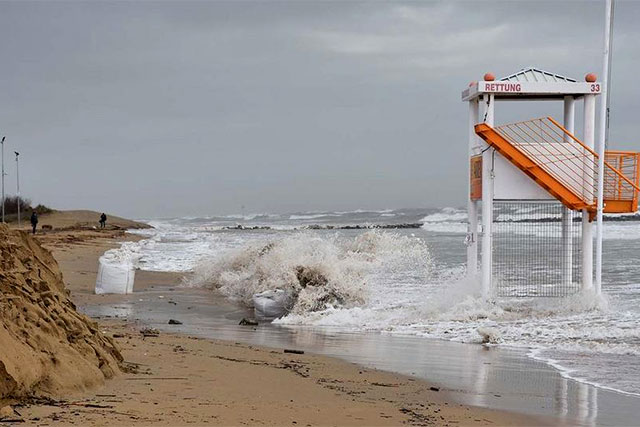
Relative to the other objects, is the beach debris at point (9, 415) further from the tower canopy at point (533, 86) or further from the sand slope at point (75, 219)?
the sand slope at point (75, 219)

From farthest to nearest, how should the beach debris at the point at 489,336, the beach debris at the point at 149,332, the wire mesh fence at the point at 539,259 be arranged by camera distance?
1. the wire mesh fence at the point at 539,259
2. the beach debris at the point at 489,336
3. the beach debris at the point at 149,332

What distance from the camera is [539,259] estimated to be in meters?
29.4

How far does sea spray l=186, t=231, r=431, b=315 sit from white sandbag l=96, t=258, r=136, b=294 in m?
2.86

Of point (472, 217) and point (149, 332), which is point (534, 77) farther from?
point (149, 332)

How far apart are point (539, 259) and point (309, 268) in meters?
13.2

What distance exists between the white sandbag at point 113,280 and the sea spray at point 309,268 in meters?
2.86

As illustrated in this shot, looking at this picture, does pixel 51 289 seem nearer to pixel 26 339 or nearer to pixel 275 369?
pixel 26 339

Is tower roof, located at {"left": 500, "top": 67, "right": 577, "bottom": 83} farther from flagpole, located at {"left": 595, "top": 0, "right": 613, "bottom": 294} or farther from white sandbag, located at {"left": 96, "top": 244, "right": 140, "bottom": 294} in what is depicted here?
white sandbag, located at {"left": 96, "top": 244, "right": 140, "bottom": 294}

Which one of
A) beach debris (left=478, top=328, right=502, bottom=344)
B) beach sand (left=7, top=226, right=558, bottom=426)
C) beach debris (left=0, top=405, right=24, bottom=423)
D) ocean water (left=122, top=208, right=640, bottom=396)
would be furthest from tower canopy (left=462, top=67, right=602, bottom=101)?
beach debris (left=0, top=405, right=24, bottom=423)

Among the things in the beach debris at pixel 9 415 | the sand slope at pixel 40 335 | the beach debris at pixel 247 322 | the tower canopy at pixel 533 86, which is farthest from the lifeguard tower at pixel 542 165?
the beach debris at pixel 9 415

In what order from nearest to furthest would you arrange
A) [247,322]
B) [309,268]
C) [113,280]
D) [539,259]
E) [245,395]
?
1. [245,395]
2. [247,322]
3. [309,268]
4. [113,280]
5. [539,259]

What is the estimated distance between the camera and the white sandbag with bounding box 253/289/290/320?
Result: 55.8ft

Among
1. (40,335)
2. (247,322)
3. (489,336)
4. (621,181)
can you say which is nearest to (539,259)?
(621,181)

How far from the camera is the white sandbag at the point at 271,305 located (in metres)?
17.0
